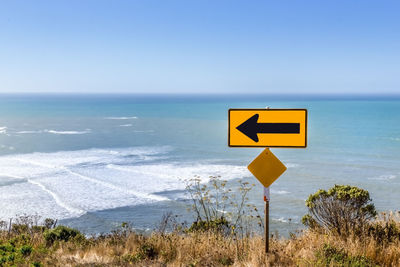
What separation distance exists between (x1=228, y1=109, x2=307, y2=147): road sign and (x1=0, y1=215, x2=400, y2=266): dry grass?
154 cm

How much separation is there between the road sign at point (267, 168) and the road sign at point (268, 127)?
0.24m

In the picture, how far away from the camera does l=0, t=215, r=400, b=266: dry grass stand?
19.6 ft

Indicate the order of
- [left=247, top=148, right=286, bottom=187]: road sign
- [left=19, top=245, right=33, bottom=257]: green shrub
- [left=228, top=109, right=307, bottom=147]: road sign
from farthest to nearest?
[left=19, top=245, right=33, bottom=257]: green shrub < [left=247, top=148, right=286, bottom=187]: road sign < [left=228, top=109, right=307, bottom=147]: road sign

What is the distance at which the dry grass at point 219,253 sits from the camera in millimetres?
5965

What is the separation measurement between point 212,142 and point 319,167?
53.2 feet

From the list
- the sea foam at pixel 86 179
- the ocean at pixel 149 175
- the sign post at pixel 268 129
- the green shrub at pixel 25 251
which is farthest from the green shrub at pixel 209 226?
the sea foam at pixel 86 179

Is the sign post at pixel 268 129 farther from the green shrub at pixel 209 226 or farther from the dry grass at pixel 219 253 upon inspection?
the green shrub at pixel 209 226

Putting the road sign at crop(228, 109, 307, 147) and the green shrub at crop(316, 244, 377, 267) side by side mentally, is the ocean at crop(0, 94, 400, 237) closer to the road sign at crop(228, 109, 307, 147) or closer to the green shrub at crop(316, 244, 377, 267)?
the green shrub at crop(316, 244, 377, 267)

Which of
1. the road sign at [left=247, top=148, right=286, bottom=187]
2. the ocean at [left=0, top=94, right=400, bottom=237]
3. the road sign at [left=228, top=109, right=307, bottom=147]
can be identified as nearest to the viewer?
the road sign at [left=228, top=109, right=307, bottom=147]

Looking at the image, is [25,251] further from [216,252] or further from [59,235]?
[216,252]

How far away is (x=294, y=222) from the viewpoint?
18.9m

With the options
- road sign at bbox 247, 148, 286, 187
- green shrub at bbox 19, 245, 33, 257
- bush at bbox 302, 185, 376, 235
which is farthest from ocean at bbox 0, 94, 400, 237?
road sign at bbox 247, 148, 286, 187

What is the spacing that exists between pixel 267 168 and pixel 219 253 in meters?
1.50

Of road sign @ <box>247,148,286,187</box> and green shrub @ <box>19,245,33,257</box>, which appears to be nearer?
road sign @ <box>247,148,286,187</box>
